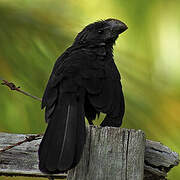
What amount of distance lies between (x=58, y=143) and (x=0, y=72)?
1.32m

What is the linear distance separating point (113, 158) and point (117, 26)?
5.68 ft

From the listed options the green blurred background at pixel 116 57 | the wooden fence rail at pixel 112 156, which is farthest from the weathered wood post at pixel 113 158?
the green blurred background at pixel 116 57

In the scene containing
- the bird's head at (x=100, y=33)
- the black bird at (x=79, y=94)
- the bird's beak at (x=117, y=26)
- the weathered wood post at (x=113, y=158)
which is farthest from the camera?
the bird's head at (x=100, y=33)

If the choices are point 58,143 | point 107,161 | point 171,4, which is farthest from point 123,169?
point 171,4

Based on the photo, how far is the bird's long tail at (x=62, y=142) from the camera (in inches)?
94.4

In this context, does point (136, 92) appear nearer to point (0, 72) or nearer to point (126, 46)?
point (126, 46)

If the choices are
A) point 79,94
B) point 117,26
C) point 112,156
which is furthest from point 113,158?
point 117,26

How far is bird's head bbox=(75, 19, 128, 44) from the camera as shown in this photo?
13.0 ft

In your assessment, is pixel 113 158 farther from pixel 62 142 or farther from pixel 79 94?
pixel 79 94

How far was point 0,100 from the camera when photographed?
3.74 m

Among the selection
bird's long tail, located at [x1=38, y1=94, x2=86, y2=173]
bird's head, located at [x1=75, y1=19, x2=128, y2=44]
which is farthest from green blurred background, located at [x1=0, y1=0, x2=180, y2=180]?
bird's long tail, located at [x1=38, y1=94, x2=86, y2=173]

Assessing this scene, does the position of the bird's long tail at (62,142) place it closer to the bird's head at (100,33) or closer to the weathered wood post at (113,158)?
the weathered wood post at (113,158)

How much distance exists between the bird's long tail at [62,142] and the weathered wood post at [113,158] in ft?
0.20

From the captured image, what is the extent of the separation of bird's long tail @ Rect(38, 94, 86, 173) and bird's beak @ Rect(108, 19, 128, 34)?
3.65ft
